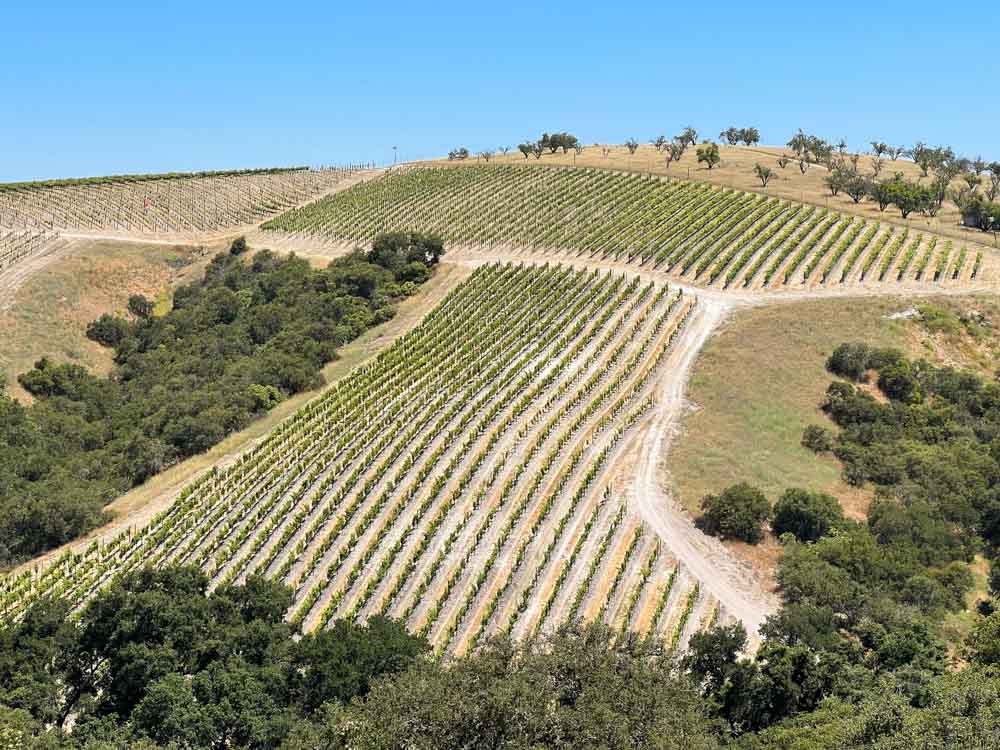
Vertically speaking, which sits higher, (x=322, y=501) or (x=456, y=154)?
(x=456, y=154)

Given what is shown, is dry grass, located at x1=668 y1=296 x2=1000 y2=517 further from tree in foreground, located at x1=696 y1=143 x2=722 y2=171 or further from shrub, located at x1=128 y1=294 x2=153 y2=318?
shrub, located at x1=128 y1=294 x2=153 y2=318

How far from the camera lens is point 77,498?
47.6 meters

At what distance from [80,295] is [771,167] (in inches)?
3357

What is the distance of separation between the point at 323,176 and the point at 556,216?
181 feet

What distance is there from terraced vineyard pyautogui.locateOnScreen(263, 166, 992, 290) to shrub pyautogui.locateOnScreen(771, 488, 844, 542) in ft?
102

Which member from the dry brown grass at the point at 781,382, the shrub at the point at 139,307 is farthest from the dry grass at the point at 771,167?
the shrub at the point at 139,307

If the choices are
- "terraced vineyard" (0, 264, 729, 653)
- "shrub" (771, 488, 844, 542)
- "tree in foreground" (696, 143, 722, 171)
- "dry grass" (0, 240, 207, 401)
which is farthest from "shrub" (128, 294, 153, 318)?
"shrub" (771, 488, 844, 542)

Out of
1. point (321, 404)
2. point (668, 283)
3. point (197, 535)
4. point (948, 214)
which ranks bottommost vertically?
point (197, 535)

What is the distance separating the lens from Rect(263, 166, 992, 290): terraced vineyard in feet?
240

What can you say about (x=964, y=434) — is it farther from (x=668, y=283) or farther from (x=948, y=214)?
(x=948, y=214)

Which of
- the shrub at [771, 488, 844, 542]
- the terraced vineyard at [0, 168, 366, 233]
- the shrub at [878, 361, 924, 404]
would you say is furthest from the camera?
the terraced vineyard at [0, 168, 366, 233]

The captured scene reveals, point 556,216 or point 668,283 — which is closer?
point 668,283

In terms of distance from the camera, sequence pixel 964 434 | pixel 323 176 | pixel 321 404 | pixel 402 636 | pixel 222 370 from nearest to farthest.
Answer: pixel 402 636, pixel 964 434, pixel 321 404, pixel 222 370, pixel 323 176

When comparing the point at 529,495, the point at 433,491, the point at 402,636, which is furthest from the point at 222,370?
the point at 402,636
